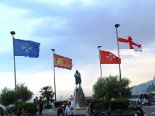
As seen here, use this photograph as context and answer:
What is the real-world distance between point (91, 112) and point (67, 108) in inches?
84.4

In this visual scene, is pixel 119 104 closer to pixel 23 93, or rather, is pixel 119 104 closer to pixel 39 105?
pixel 39 105

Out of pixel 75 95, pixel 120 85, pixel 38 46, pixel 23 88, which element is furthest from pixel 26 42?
pixel 23 88

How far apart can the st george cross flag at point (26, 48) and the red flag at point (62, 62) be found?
13.1m

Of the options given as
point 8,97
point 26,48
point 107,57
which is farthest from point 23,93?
point 26,48

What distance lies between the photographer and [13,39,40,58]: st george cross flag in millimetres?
43969

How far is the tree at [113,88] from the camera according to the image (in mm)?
60750

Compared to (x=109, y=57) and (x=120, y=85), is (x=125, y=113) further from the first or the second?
(x=120, y=85)

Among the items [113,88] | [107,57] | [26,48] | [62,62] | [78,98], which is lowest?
[78,98]

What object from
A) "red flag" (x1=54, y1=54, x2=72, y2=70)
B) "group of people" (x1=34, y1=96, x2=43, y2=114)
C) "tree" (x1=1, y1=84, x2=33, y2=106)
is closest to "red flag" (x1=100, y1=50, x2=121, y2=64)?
"red flag" (x1=54, y1=54, x2=72, y2=70)

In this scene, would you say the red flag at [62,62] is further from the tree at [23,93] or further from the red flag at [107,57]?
the tree at [23,93]

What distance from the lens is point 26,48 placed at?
1734 inches

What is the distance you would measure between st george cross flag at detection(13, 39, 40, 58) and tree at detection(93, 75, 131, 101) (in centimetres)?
1800

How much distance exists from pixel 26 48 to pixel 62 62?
14.2 meters

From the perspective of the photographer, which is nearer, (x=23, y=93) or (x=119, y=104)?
(x=119, y=104)
